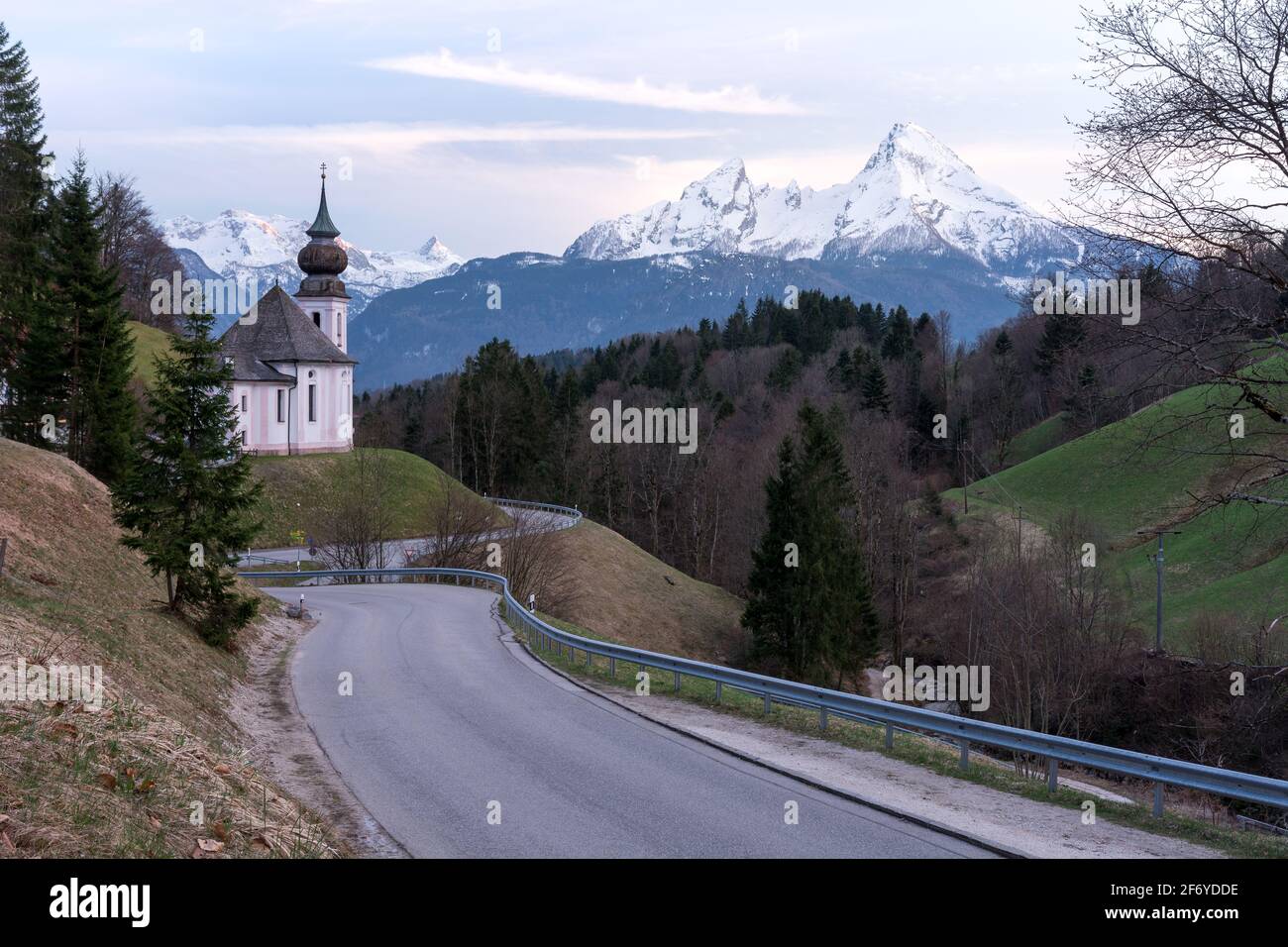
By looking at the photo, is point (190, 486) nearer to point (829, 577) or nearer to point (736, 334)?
point (829, 577)

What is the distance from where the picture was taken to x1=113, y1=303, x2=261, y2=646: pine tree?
20703mm

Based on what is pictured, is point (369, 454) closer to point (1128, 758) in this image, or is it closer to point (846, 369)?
point (846, 369)

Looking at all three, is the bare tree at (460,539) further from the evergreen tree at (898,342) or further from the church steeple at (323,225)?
the evergreen tree at (898,342)

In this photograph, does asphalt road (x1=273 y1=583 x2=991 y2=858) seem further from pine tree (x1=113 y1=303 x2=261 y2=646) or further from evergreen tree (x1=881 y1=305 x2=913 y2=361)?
evergreen tree (x1=881 y1=305 x2=913 y2=361)

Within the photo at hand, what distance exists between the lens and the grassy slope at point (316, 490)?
204 ft

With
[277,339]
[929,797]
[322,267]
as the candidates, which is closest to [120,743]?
[929,797]

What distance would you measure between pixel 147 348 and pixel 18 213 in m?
18.5

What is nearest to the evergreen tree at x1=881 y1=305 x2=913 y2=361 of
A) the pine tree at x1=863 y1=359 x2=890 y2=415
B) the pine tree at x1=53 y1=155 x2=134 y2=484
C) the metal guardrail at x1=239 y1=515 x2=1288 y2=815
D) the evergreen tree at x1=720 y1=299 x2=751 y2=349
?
the pine tree at x1=863 y1=359 x2=890 y2=415

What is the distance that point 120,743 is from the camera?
10.6 meters

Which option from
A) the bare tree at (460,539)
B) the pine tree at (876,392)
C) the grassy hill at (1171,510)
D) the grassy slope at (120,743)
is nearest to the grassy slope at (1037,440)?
the pine tree at (876,392)

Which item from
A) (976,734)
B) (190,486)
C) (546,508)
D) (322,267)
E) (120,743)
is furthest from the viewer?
(322,267)

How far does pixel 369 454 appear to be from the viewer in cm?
7094

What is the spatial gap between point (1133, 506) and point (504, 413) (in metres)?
48.6
